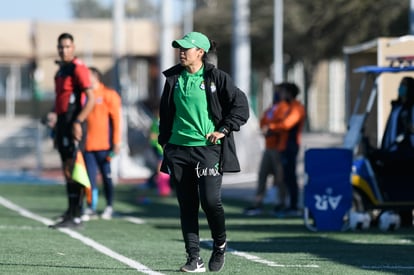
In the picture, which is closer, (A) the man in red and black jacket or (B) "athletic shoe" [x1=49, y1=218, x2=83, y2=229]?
(A) the man in red and black jacket

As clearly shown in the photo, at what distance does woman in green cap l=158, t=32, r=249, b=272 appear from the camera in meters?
11.4

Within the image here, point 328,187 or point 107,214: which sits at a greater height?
point 328,187

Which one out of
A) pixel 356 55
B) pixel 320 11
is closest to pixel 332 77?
pixel 320 11

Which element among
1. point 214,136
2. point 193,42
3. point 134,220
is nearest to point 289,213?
point 134,220

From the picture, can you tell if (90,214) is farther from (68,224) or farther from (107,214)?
(68,224)

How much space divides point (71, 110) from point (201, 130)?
4888 mm

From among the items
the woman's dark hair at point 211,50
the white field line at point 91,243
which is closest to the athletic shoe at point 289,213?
the white field line at point 91,243

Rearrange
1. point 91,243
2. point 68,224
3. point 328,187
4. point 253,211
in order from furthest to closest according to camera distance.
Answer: point 253,211 < point 328,187 < point 68,224 < point 91,243

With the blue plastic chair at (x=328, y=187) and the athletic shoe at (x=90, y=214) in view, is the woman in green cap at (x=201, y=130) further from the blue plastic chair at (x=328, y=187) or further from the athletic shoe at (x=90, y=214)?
the athletic shoe at (x=90, y=214)

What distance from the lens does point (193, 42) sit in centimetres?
1132

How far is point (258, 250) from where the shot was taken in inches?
543

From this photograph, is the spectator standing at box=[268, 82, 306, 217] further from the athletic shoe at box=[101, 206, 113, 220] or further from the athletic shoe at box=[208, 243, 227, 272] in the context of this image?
the athletic shoe at box=[208, 243, 227, 272]

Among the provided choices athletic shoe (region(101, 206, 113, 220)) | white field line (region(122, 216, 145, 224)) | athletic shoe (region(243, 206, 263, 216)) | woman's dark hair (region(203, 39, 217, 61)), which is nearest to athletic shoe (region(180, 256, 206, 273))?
woman's dark hair (region(203, 39, 217, 61))

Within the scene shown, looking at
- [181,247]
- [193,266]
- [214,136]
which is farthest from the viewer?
[181,247]
